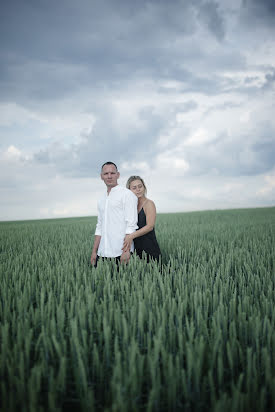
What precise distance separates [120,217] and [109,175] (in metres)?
0.54

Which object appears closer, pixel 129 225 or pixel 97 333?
pixel 97 333

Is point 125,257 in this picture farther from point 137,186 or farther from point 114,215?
point 137,186

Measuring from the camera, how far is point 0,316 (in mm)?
1992

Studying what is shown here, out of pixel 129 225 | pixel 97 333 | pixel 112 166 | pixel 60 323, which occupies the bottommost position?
pixel 97 333

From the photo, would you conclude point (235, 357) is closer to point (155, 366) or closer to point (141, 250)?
point (155, 366)

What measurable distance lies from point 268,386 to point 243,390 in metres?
0.13

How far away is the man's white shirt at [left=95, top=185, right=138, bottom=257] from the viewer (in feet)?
10.4

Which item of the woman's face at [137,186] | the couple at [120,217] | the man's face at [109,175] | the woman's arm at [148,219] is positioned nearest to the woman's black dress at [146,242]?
the couple at [120,217]

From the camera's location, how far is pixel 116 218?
3309 mm

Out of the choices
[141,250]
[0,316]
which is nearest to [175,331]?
[0,316]

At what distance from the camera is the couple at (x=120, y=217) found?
3172mm

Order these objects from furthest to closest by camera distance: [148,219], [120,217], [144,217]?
[144,217] → [148,219] → [120,217]

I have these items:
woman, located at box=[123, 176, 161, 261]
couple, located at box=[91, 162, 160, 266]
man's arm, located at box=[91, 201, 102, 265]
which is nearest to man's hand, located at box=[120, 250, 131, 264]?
couple, located at box=[91, 162, 160, 266]

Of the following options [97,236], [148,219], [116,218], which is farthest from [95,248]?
[148,219]
